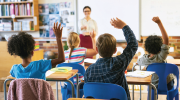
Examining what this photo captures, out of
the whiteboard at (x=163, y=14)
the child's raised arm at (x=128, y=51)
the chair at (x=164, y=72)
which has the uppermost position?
the whiteboard at (x=163, y=14)

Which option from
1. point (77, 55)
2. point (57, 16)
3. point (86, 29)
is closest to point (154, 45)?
point (77, 55)

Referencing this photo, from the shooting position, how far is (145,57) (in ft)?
7.59

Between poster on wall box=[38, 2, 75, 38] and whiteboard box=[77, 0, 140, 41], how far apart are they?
27 centimetres

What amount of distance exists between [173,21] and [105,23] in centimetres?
149

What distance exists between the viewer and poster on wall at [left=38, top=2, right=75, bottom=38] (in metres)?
5.02

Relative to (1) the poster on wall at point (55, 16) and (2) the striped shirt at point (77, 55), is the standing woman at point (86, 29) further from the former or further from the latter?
(2) the striped shirt at point (77, 55)

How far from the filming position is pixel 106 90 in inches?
51.7

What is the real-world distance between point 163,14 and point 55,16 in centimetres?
252

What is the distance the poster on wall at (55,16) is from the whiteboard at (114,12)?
0.90 ft

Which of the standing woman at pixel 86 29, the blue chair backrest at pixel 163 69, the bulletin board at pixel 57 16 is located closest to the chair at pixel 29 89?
the blue chair backrest at pixel 163 69

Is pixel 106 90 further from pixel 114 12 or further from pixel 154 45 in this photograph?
pixel 114 12

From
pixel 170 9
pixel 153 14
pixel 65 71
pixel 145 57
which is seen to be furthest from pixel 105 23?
pixel 65 71

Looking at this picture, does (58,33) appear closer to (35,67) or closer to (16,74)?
(35,67)

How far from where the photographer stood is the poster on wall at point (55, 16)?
502cm
